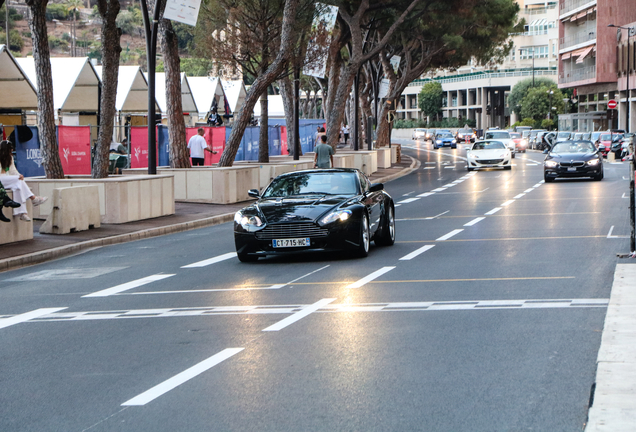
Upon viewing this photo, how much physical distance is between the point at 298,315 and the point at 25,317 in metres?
2.79

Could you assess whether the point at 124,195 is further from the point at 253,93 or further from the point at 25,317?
the point at 25,317

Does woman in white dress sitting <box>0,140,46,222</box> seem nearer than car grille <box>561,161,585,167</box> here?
Yes

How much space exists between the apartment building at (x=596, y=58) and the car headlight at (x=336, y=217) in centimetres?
6552

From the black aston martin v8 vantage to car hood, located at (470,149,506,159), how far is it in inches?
1142

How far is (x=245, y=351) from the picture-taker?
733cm

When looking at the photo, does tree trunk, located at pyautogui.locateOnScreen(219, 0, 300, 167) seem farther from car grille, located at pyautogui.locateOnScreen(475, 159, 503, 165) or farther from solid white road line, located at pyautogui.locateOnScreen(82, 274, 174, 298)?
car grille, located at pyautogui.locateOnScreen(475, 159, 503, 165)

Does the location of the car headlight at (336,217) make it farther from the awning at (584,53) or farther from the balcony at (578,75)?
the awning at (584,53)

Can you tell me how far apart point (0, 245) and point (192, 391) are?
10.8 m

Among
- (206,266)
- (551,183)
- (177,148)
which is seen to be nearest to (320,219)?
(206,266)

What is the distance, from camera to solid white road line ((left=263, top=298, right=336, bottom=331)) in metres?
8.34

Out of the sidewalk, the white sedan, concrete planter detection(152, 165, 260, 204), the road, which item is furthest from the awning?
the road

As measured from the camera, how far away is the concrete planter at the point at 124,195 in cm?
1986

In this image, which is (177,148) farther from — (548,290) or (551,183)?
(548,290)

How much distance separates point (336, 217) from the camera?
1291 centimetres
